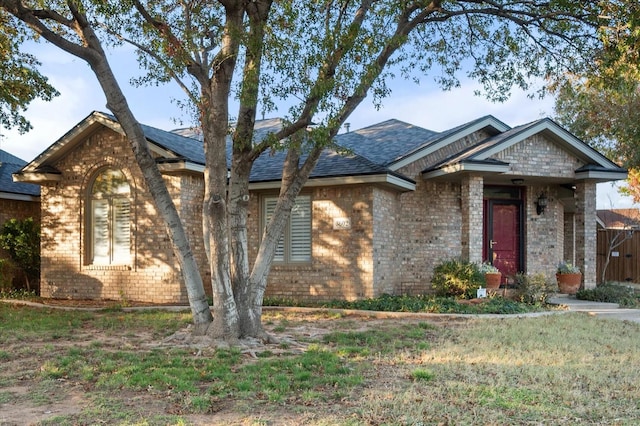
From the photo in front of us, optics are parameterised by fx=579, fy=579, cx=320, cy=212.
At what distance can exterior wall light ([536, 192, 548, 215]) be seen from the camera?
606 inches

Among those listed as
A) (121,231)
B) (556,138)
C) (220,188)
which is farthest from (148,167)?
(556,138)

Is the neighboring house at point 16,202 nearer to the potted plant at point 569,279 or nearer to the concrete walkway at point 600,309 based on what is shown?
the concrete walkway at point 600,309

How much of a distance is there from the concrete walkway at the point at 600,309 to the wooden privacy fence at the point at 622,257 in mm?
9353

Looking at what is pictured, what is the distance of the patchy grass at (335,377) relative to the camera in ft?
16.7

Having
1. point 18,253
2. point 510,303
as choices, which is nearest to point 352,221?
point 510,303

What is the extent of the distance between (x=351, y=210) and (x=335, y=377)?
7.64 meters

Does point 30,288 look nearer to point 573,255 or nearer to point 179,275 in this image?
point 179,275

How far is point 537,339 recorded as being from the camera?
29.0 ft

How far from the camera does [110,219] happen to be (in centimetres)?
1447

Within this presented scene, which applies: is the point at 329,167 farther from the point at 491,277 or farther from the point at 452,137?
the point at 491,277

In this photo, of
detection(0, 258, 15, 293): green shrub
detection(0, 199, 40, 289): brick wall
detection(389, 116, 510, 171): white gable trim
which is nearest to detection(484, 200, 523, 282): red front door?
detection(389, 116, 510, 171): white gable trim

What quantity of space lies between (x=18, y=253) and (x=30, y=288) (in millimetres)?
1379

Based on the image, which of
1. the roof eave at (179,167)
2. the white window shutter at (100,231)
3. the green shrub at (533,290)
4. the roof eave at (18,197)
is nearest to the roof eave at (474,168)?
the green shrub at (533,290)

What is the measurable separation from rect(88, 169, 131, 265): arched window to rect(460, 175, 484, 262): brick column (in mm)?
8187
